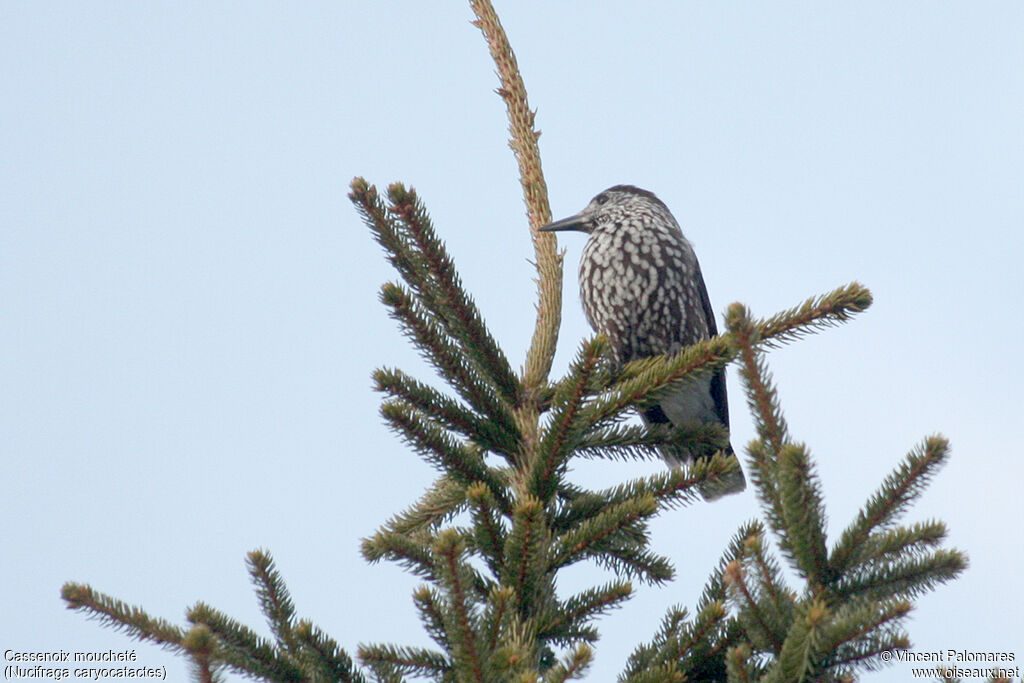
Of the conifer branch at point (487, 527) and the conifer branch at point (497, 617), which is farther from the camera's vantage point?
the conifer branch at point (487, 527)

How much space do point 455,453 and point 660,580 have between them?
0.71 metres

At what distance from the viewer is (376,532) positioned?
2.31 meters

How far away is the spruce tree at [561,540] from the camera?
181cm

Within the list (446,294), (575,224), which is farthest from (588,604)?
(575,224)

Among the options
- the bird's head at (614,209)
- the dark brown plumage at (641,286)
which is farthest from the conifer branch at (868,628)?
the bird's head at (614,209)

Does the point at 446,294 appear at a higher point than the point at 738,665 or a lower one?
higher

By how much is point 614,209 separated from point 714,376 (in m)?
0.98

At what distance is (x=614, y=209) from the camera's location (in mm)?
5051

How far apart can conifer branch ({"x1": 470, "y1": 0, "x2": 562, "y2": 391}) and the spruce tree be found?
0.40ft

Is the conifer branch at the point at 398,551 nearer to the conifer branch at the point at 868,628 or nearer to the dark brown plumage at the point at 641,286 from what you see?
the conifer branch at the point at 868,628

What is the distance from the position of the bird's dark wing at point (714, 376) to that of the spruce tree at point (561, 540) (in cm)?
190

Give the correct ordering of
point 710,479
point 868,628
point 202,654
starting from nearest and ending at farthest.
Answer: point 202,654, point 868,628, point 710,479

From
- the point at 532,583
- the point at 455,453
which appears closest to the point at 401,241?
the point at 455,453

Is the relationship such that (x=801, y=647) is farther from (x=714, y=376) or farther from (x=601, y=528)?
(x=714, y=376)
